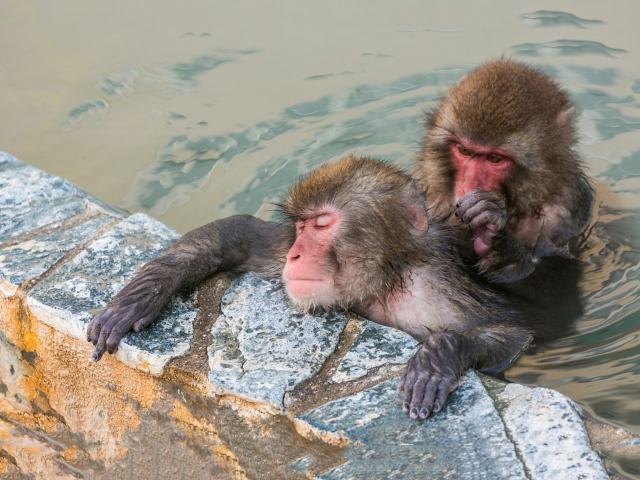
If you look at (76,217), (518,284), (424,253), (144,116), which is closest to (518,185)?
(518,284)

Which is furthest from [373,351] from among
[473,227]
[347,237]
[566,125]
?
[566,125]

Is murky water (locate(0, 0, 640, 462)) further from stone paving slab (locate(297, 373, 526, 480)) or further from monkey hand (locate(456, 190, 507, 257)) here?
stone paving slab (locate(297, 373, 526, 480))

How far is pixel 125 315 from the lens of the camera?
3.11m

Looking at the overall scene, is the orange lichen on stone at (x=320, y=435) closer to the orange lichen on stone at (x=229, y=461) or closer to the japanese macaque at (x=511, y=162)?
the orange lichen on stone at (x=229, y=461)

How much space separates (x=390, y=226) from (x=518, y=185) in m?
1.22

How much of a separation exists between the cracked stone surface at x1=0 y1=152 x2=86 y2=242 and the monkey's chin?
1490 mm

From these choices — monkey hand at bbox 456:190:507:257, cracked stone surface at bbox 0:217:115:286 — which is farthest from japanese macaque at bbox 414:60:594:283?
cracked stone surface at bbox 0:217:115:286

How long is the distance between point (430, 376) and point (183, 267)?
132cm

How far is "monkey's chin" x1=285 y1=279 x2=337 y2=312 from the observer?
10.4ft

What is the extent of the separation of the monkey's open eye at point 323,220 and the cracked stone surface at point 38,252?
1.24 meters

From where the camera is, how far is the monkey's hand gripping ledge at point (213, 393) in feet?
8.00

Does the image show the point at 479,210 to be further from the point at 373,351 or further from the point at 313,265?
the point at 373,351

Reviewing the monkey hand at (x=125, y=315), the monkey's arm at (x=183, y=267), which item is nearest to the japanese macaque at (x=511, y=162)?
the monkey's arm at (x=183, y=267)

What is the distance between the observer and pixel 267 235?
3.94 metres
